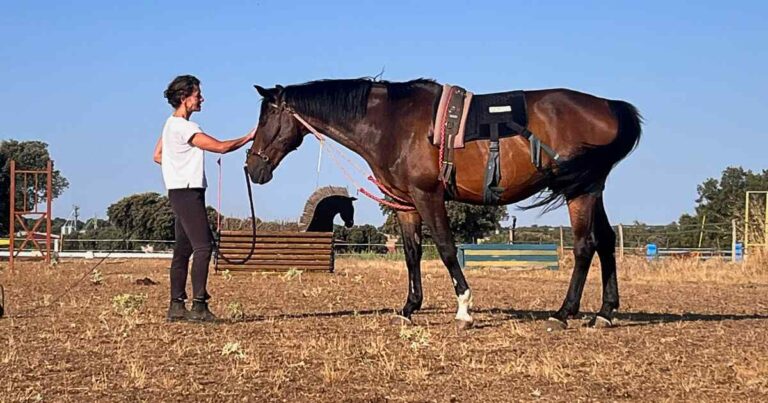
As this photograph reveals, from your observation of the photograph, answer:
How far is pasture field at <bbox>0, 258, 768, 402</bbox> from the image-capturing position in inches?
215

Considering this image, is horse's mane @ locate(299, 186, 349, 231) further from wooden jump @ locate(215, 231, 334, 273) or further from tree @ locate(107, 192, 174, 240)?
tree @ locate(107, 192, 174, 240)

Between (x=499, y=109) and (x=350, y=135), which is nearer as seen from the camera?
(x=499, y=109)

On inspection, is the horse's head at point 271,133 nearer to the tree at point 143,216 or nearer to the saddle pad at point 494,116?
the saddle pad at point 494,116

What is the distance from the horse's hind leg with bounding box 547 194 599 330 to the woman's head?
150 inches

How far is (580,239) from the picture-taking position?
8.88 m

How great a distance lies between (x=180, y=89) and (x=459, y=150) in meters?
2.86

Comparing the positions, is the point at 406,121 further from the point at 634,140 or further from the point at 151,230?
the point at 151,230

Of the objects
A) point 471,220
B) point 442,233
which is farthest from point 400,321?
point 471,220

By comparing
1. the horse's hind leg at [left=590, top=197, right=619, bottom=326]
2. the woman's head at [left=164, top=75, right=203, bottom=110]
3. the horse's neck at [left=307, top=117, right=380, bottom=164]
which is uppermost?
the woman's head at [left=164, top=75, right=203, bottom=110]

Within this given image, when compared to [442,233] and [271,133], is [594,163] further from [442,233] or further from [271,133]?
[271,133]

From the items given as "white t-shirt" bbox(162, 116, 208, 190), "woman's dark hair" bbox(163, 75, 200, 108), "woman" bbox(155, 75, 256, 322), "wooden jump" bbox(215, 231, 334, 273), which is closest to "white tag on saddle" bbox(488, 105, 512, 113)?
"woman" bbox(155, 75, 256, 322)

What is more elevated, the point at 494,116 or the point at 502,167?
Answer: the point at 494,116

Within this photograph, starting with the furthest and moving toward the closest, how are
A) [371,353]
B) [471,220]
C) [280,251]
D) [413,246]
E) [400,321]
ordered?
[471,220] < [280,251] < [413,246] < [400,321] < [371,353]

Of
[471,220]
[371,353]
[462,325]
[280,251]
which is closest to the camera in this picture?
[371,353]
